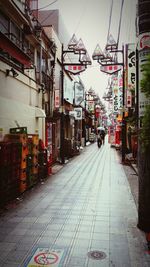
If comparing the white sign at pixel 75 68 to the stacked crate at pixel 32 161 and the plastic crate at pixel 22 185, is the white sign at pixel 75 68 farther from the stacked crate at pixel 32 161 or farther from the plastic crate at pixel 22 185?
the plastic crate at pixel 22 185

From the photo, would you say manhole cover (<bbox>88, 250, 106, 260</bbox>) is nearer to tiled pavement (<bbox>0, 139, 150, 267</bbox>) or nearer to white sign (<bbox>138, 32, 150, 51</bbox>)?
tiled pavement (<bbox>0, 139, 150, 267</bbox>)

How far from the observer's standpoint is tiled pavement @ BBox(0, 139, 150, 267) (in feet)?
17.5

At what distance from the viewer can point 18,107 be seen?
12.9m

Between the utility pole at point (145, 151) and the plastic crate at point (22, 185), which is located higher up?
the utility pole at point (145, 151)

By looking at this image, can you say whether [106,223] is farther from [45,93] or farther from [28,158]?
[45,93]

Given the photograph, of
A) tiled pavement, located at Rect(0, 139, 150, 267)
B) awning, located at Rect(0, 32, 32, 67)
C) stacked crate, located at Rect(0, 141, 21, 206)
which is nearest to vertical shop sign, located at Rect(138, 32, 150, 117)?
tiled pavement, located at Rect(0, 139, 150, 267)

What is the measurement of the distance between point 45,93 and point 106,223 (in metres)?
12.8

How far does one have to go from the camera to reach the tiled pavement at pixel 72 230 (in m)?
5.34

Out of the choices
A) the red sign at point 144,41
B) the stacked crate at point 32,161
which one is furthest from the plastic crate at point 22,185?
the red sign at point 144,41

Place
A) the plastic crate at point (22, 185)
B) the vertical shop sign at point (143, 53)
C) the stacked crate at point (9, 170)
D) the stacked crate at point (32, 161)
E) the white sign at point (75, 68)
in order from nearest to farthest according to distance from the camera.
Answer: the vertical shop sign at point (143, 53), the stacked crate at point (9, 170), the plastic crate at point (22, 185), the stacked crate at point (32, 161), the white sign at point (75, 68)

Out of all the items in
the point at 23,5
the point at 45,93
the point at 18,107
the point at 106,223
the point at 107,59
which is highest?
the point at 23,5

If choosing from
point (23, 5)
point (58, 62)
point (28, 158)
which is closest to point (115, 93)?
point (58, 62)

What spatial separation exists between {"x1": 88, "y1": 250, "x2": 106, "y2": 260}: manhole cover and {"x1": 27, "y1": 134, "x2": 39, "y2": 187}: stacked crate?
6.62 meters

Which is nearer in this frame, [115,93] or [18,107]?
[18,107]
